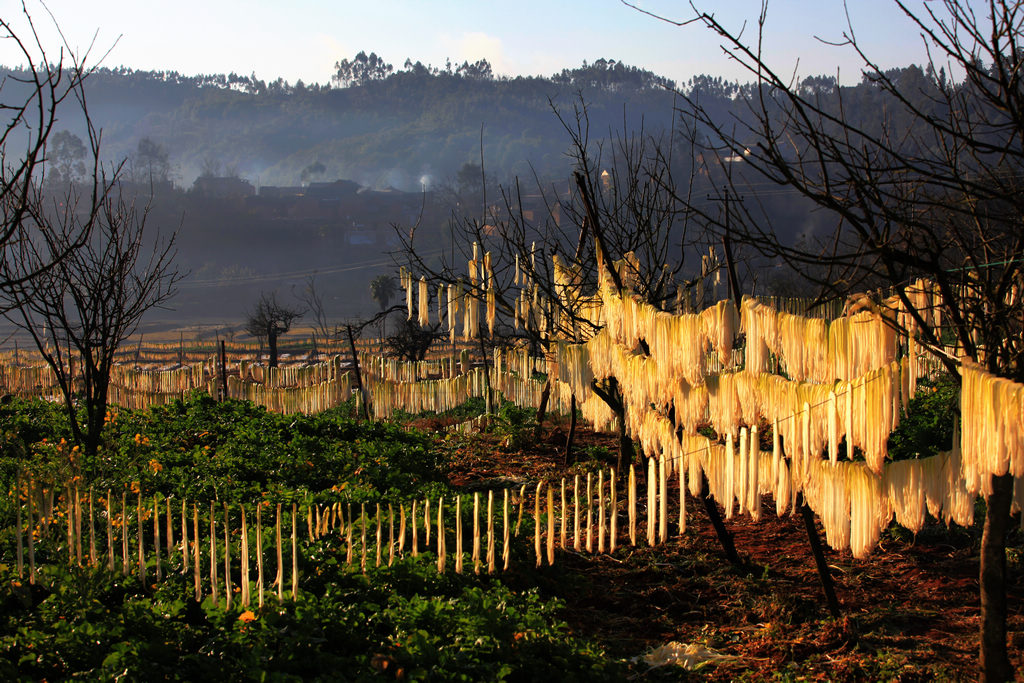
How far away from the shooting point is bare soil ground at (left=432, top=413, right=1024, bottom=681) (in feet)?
16.8

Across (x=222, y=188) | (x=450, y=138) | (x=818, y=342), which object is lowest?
(x=818, y=342)

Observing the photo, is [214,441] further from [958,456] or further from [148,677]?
[958,456]

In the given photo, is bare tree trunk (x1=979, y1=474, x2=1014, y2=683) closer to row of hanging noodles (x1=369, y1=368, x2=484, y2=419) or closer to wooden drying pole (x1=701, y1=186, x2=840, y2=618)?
wooden drying pole (x1=701, y1=186, x2=840, y2=618)

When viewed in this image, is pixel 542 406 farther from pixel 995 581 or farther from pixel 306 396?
pixel 995 581

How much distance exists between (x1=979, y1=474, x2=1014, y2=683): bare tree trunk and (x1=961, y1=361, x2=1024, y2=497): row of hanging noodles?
0.48 meters

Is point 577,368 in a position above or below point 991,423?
above

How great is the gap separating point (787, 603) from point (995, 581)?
1822 mm

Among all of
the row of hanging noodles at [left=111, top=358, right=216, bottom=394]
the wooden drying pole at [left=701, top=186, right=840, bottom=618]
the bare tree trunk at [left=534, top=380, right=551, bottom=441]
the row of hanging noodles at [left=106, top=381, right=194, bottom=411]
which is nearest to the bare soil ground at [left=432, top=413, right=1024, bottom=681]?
the wooden drying pole at [left=701, top=186, right=840, bottom=618]

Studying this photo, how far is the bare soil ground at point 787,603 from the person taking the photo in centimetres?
512

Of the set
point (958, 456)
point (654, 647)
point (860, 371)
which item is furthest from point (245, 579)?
point (958, 456)

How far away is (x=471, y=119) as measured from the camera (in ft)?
613

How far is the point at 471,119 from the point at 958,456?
623 ft

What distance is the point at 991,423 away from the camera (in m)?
3.52

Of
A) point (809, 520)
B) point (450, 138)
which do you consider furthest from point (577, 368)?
point (450, 138)
